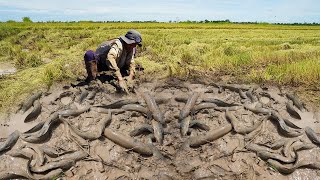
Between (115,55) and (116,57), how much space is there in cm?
19

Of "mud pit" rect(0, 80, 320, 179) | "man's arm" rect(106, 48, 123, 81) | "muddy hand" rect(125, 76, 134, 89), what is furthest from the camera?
"muddy hand" rect(125, 76, 134, 89)

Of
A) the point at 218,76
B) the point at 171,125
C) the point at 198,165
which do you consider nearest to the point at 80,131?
the point at 171,125

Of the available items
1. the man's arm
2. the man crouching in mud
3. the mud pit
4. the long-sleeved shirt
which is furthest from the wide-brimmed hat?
the mud pit

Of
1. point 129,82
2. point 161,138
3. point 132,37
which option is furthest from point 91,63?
point 161,138

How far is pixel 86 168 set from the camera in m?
5.40

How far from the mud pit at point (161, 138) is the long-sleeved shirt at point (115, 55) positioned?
79cm

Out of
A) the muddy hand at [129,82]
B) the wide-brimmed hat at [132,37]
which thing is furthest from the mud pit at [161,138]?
the wide-brimmed hat at [132,37]

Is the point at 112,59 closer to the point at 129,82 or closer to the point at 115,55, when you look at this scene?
the point at 115,55

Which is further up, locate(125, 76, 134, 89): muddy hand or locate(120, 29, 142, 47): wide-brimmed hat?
locate(120, 29, 142, 47): wide-brimmed hat

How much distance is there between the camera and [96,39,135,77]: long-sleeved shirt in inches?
305

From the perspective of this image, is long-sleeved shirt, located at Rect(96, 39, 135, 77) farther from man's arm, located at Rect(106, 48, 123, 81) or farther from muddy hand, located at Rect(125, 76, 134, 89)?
muddy hand, located at Rect(125, 76, 134, 89)

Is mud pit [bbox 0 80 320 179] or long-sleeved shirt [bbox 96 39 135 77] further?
long-sleeved shirt [bbox 96 39 135 77]

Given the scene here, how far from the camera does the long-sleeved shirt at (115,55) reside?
25.5 ft

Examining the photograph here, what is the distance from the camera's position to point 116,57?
26.4 ft
